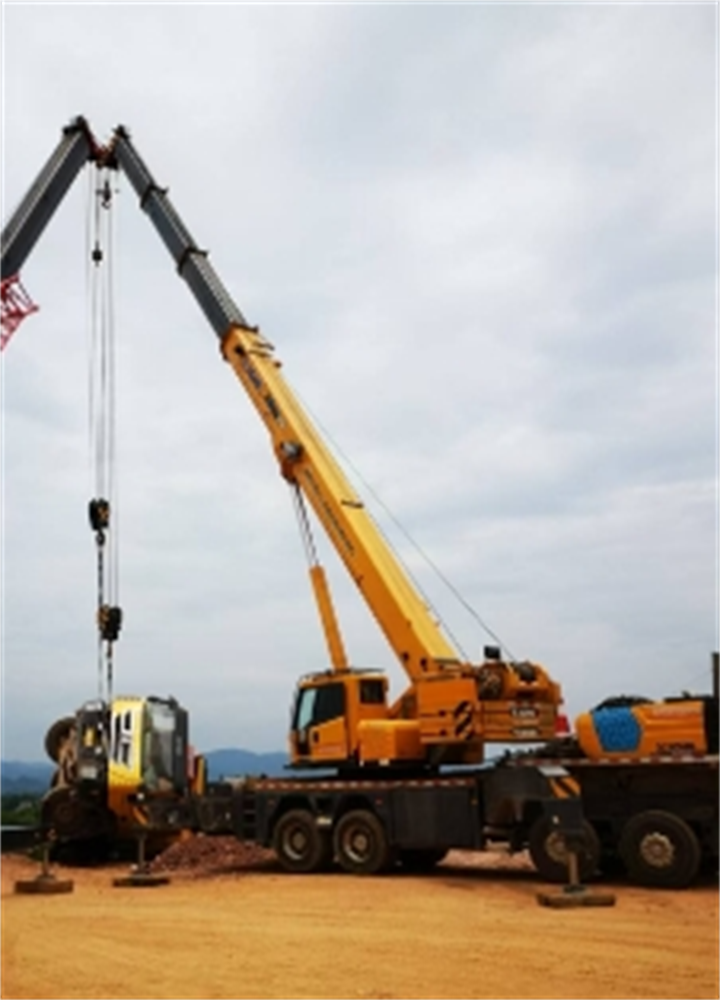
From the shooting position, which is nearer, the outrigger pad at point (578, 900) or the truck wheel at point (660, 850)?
the outrigger pad at point (578, 900)

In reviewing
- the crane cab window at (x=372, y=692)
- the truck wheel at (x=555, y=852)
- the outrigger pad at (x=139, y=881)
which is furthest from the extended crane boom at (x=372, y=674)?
the outrigger pad at (x=139, y=881)

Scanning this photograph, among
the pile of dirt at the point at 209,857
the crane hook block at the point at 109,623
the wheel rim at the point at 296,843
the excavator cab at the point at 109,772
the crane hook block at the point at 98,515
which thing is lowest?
the pile of dirt at the point at 209,857

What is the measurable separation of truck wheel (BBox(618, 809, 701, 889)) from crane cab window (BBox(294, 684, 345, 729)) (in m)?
5.34

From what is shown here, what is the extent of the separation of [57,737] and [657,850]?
1308cm

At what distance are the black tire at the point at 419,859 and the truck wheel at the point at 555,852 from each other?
3.01 metres

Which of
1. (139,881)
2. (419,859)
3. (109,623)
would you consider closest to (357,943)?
(139,881)

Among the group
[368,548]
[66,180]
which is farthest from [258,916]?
[66,180]

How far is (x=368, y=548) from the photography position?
21.2 meters

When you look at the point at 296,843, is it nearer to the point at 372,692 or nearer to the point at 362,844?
the point at 362,844

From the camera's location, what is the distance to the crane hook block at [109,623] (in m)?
21.8

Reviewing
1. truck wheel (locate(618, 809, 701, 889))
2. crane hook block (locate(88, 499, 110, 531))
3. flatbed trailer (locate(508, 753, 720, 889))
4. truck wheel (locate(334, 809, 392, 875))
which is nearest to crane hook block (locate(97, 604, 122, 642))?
crane hook block (locate(88, 499, 110, 531))

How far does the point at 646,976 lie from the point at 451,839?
29.3ft

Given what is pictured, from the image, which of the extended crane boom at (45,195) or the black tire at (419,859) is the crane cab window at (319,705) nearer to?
the black tire at (419,859)

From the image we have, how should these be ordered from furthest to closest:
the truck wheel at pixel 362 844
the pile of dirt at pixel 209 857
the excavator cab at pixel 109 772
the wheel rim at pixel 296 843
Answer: the excavator cab at pixel 109 772 → the pile of dirt at pixel 209 857 → the wheel rim at pixel 296 843 → the truck wheel at pixel 362 844
